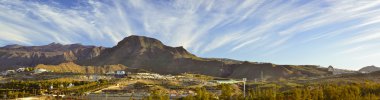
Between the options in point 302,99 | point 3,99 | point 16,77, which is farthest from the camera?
point 16,77

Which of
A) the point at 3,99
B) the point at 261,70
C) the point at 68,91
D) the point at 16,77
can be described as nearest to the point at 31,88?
the point at 68,91

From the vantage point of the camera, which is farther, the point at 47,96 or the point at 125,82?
the point at 125,82

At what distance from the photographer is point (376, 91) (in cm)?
8381

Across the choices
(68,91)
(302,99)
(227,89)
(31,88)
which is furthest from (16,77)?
(302,99)

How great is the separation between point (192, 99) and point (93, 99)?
31.1 meters

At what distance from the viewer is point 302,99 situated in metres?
68.6

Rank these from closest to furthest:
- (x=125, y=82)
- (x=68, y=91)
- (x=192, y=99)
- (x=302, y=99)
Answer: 1. (x=192, y=99)
2. (x=302, y=99)
3. (x=68, y=91)
4. (x=125, y=82)

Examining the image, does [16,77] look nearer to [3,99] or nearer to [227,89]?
[3,99]

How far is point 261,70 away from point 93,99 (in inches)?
4853

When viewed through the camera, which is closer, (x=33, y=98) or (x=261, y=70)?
(x=33, y=98)

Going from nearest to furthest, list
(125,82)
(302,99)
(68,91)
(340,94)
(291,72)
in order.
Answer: (302,99) < (340,94) < (68,91) < (125,82) < (291,72)

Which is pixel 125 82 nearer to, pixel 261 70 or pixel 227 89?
pixel 227 89

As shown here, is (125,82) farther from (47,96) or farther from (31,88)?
(47,96)

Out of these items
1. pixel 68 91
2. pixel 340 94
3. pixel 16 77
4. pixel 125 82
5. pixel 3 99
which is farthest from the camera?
pixel 16 77
